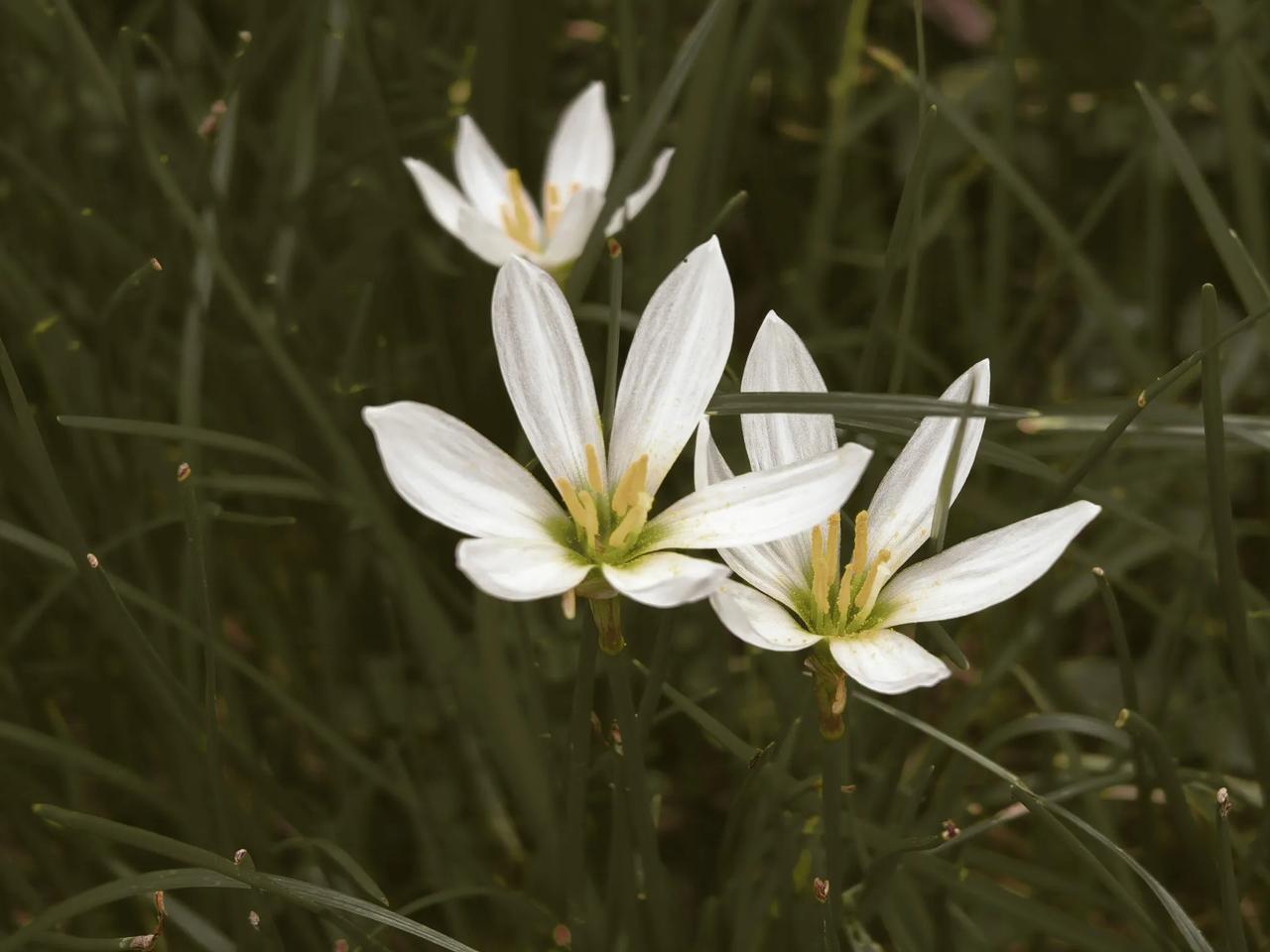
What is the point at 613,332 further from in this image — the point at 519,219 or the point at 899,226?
the point at 519,219

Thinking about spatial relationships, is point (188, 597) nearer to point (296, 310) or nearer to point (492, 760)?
point (492, 760)

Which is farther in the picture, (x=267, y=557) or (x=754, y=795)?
(x=267, y=557)

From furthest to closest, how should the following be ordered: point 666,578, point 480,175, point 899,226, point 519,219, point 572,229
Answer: point 480,175, point 519,219, point 572,229, point 899,226, point 666,578

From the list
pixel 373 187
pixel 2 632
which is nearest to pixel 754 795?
pixel 2 632

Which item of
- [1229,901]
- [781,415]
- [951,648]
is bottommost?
[1229,901]

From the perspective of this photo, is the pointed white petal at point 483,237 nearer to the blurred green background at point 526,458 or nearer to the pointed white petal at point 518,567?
the blurred green background at point 526,458

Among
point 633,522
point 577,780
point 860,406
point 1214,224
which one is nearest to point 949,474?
point 860,406

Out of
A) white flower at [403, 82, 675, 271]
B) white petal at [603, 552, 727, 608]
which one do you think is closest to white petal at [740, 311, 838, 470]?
white petal at [603, 552, 727, 608]

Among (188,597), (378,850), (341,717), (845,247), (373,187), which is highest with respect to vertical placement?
(373,187)
